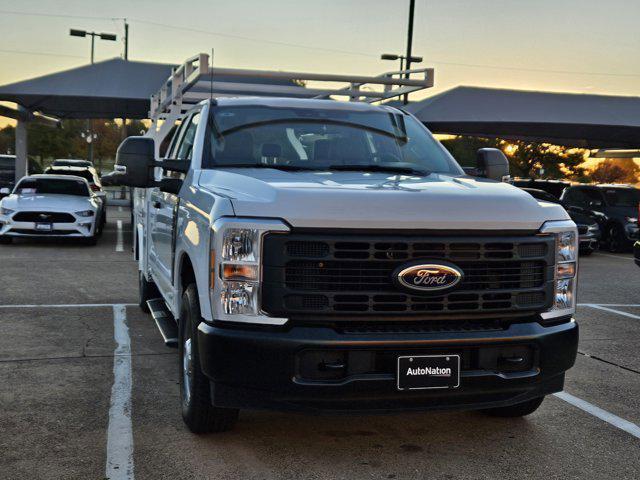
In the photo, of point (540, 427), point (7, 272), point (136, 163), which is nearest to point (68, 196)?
point (7, 272)

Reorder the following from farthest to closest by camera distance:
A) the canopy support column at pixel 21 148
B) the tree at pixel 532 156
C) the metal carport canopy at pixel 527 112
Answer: the tree at pixel 532 156, the canopy support column at pixel 21 148, the metal carport canopy at pixel 527 112

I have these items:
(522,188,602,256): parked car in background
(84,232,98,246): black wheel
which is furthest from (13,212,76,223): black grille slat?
(522,188,602,256): parked car in background

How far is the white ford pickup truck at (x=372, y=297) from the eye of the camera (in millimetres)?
3818

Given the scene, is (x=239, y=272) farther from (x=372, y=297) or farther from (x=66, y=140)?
(x=66, y=140)

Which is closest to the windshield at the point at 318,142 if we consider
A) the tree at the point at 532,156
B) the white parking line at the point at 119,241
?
the white parking line at the point at 119,241

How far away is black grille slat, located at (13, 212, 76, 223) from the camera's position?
14.9m

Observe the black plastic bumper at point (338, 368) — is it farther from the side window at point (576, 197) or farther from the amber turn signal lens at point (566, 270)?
the side window at point (576, 197)

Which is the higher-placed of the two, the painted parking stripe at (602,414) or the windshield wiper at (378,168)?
the windshield wiper at (378,168)

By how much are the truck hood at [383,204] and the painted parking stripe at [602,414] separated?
152 centimetres

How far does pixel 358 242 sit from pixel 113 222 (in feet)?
65.2

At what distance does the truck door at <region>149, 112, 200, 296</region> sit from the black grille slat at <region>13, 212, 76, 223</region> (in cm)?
850

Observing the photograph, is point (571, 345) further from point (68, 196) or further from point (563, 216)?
point (68, 196)

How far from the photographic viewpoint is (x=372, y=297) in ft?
12.7

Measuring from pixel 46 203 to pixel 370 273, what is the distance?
12.6m
